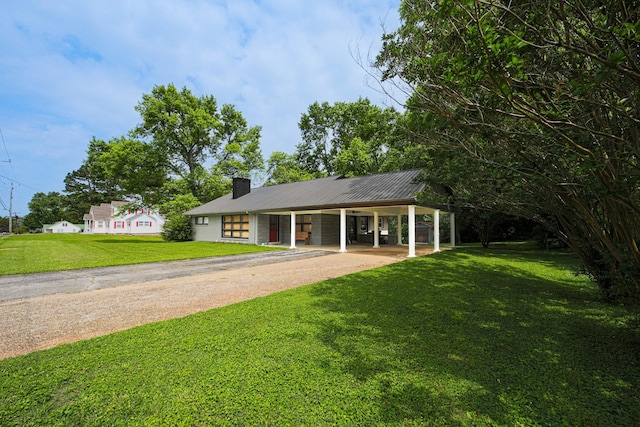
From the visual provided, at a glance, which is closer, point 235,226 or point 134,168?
point 235,226

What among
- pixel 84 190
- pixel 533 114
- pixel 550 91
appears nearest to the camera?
pixel 533 114

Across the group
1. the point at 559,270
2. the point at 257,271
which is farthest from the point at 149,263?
the point at 559,270

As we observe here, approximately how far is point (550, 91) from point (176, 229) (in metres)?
25.5

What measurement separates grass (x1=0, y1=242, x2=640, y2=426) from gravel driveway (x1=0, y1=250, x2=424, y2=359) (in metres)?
0.60

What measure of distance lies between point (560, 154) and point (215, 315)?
534 cm

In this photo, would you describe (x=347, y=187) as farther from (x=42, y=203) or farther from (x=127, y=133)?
(x=42, y=203)

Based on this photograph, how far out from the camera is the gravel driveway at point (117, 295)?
4.11m

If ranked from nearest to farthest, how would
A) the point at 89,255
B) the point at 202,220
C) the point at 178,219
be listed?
the point at 89,255
the point at 178,219
the point at 202,220

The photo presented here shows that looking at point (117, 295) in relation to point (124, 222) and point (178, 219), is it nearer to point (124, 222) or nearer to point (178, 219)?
point (178, 219)

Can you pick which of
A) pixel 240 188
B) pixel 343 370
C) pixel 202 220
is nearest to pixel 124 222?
pixel 202 220

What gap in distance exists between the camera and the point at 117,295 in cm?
595

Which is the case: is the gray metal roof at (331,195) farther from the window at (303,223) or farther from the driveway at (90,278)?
the driveway at (90,278)

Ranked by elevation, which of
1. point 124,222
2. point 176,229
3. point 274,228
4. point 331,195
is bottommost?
point 176,229

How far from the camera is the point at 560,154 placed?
3775 millimetres
